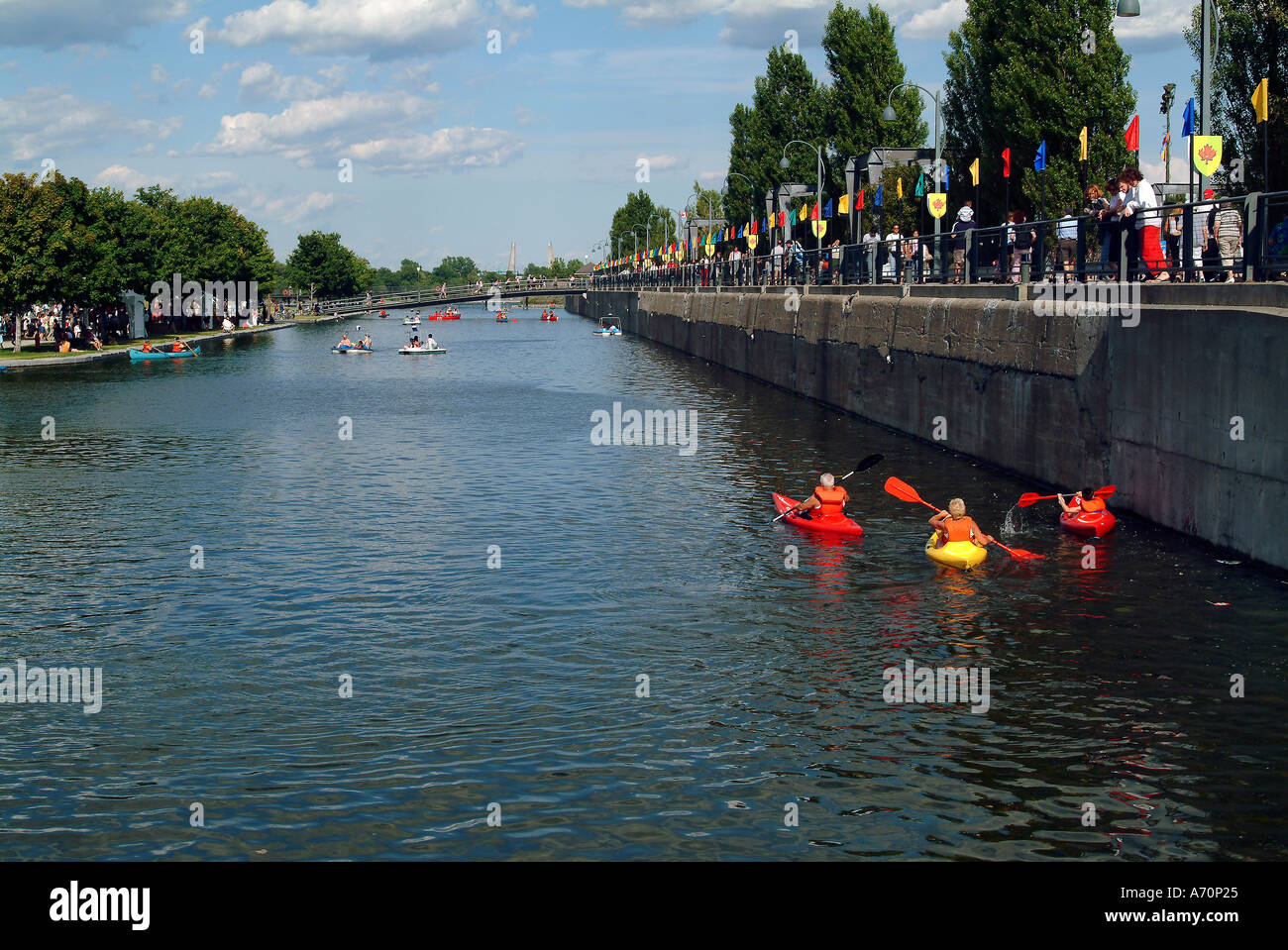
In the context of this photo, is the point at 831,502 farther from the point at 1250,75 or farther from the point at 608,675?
the point at 1250,75

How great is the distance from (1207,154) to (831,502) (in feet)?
25.9

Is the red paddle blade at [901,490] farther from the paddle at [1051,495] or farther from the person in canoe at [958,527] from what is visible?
the person in canoe at [958,527]

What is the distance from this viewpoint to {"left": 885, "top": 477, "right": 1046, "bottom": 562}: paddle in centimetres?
1934

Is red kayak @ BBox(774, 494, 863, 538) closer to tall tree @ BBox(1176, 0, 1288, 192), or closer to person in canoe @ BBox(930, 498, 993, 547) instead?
person in canoe @ BBox(930, 498, 993, 547)

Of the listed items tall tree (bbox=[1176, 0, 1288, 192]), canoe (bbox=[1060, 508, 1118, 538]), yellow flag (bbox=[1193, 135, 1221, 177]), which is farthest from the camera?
tall tree (bbox=[1176, 0, 1288, 192])

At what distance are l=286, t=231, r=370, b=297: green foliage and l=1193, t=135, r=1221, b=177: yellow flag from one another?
17162 centimetres

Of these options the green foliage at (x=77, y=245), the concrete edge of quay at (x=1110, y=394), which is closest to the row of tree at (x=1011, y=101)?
the concrete edge of quay at (x=1110, y=394)

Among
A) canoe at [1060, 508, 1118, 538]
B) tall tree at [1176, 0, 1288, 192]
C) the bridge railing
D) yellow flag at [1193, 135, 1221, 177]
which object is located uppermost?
tall tree at [1176, 0, 1288, 192]

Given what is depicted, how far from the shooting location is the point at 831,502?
2138cm

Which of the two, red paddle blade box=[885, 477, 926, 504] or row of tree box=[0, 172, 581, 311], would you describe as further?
row of tree box=[0, 172, 581, 311]

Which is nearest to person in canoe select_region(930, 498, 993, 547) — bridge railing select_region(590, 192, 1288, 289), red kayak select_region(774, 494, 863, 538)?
red kayak select_region(774, 494, 863, 538)
